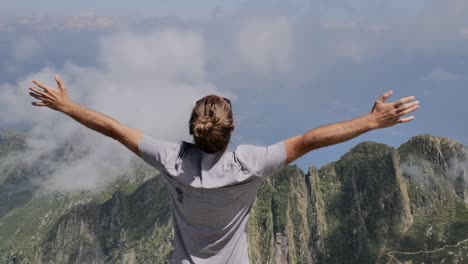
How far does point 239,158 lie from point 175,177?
113cm

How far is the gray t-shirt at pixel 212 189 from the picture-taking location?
27.1 feet

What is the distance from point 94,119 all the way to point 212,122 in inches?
89.8

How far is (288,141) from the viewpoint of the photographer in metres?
8.36

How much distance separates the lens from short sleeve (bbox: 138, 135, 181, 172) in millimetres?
8414

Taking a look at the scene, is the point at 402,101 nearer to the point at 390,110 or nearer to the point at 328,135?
the point at 390,110

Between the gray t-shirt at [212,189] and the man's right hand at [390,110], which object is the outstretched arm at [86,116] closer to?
the gray t-shirt at [212,189]

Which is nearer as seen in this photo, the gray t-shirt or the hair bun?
the hair bun

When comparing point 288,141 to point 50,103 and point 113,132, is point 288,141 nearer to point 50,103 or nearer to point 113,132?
point 113,132

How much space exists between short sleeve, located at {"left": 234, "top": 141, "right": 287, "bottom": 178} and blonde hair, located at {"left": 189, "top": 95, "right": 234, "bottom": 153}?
0.41 metres

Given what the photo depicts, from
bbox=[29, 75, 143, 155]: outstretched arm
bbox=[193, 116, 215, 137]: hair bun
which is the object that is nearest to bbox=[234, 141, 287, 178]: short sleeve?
bbox=[193, 116, 215, 137]: hair bun

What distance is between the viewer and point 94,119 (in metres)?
8.88

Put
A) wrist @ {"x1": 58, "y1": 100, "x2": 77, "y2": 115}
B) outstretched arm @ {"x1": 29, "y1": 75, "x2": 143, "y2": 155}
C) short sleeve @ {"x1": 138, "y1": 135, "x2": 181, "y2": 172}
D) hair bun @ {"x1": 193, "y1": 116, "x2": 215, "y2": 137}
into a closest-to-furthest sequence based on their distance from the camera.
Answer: hair bun @ {"x1": 193, "y1": 116, "x2": 215, "y2": 137} < short sleeve @ {"x1": 138, "y1": 135, "x2": 181, "y2": 172} < outstretched arm @ {"x1": 29, "y1": 75, "x2": 143, "y2": 155} < wrist @ {"x1": 58, "y1": 100, "x2": 77, "y2": 115}

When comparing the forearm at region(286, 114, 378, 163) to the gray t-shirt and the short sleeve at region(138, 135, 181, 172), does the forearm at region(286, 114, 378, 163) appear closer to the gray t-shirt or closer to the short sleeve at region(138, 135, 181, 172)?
the gray t-shirt

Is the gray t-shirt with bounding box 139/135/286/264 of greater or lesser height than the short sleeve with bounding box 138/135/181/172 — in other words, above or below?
below
